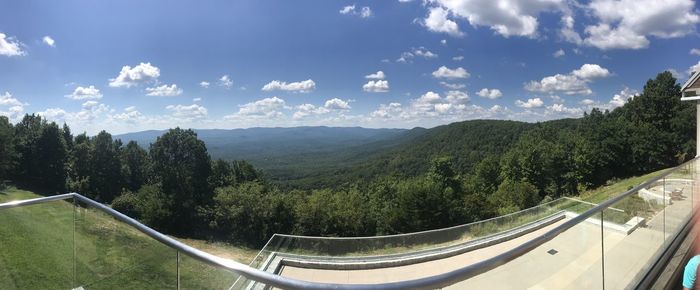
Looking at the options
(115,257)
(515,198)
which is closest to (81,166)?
(515,198)

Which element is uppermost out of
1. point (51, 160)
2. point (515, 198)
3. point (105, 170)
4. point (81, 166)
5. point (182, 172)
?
point (51, 160)

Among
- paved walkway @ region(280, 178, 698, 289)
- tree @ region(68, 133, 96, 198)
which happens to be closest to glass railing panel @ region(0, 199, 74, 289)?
paved walkway @ region(280, 178, 698, 289)

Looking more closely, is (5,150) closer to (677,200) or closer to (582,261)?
(582,261)

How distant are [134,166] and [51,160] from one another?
970 centimetres

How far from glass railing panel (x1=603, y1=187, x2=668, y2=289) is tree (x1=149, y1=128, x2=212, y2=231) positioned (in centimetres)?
4500

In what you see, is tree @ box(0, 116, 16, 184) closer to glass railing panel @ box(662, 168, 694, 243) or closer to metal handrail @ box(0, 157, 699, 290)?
metal handrail @ box(0, 157, 699, 290)

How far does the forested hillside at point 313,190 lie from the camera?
36.4 metres

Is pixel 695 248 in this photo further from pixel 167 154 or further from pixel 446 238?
pixel 167 154

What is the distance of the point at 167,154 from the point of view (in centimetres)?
5084

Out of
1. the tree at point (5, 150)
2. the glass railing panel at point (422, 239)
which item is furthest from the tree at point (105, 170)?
the glass railing panel at point (422, 239)

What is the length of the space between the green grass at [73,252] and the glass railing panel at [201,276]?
0.02 meters

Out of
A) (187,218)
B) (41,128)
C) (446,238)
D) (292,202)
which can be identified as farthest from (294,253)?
(41,128)

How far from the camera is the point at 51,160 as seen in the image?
158ft

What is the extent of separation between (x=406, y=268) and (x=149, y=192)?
40857mm
